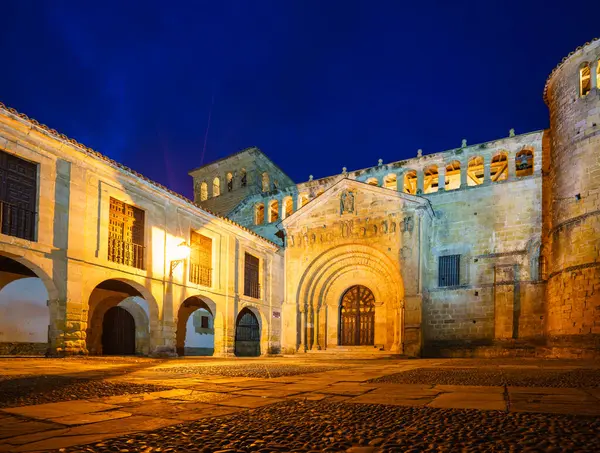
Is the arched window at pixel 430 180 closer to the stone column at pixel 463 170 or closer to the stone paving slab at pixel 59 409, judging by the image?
the stone column at pixel 463 170

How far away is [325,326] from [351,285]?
2.40m

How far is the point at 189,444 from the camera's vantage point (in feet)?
6.56

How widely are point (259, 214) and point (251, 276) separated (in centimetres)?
661

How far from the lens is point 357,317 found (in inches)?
842

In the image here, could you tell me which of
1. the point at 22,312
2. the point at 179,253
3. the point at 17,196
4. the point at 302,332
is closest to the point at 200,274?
the point at 179,253

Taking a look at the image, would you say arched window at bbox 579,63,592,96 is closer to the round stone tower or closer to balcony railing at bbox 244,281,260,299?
the round stone tower

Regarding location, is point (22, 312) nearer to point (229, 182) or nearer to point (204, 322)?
point (204, 322)

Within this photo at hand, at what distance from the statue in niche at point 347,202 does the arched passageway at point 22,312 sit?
12.6 metres

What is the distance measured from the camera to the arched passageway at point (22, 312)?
13.5m

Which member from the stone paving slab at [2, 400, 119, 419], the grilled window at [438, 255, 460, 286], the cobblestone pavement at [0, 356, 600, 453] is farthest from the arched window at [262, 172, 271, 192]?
the stone paving slab at [2, 400, 119, 419]

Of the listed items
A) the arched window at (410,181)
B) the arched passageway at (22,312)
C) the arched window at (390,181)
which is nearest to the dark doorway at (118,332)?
the arched passageway at (22,312)

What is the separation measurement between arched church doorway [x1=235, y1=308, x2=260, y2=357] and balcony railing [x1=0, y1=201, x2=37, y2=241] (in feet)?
48.7

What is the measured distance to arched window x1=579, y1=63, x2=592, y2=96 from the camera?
54.2 feet

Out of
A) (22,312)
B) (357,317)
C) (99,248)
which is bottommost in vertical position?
(357,317)
